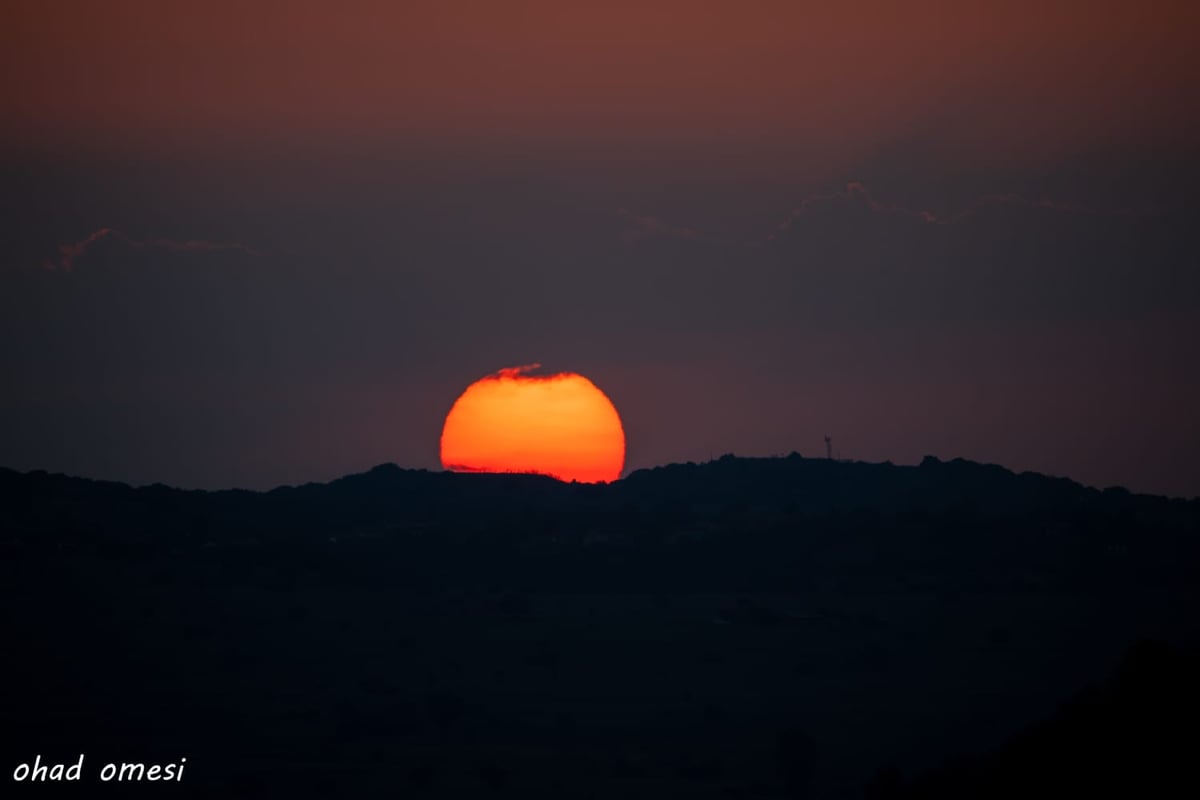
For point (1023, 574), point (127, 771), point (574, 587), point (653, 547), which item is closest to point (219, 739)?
point (127, 771)

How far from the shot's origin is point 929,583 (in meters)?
112

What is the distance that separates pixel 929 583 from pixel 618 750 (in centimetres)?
3818

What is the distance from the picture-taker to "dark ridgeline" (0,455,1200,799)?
75938 mm

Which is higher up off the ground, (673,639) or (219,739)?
(673,639)

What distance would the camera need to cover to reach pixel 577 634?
3952 inches

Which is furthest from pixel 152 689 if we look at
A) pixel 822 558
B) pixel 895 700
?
pixel 822 558

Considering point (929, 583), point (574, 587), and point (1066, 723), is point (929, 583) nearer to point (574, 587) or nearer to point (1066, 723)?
point (574, 587)

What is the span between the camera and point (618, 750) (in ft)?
264

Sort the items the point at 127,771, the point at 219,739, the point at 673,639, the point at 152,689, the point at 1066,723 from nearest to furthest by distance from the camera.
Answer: the point at 1066,723 < the point at 127,771 < the point at 219,739 < the point at 152,689 < the point at 673,639

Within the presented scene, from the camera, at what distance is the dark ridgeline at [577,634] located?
75.9 metres

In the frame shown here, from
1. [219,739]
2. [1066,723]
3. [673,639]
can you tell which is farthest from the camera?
[673,639]

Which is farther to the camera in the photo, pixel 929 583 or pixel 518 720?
pixel 929 583

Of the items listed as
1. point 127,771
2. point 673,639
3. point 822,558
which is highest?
point 822,558

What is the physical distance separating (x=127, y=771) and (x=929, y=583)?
195 ft
